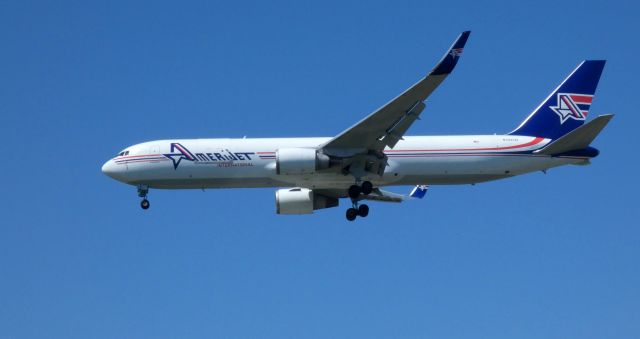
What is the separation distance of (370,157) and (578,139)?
807 centimetres

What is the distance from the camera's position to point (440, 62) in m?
36.0

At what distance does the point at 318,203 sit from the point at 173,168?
6628 mm

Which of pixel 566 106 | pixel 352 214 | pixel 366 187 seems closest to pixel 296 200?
pixel 352 214

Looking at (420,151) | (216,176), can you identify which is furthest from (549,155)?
(216,176)

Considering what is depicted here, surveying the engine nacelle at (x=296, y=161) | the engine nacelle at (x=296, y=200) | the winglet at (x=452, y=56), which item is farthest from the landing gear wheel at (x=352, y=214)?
the winglet at (x=452, y=56)

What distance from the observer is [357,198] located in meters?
42.9

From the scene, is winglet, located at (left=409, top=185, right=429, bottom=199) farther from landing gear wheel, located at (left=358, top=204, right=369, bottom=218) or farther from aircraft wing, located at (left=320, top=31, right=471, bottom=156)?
aircraft wing, located at (left=320, top=31, right=471, bottom=156)

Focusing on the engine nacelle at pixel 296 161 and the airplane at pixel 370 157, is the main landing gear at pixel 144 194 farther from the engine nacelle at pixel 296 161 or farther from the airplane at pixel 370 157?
the engine nacelle at pixel 296 161

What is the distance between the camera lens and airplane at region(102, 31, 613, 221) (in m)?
41.2

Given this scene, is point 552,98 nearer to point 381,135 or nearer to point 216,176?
point 381,135

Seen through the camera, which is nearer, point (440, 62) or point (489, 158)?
point (440, 62)

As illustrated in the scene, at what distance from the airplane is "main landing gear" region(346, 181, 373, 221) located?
4cm

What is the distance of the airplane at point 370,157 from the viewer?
4122 centimetres

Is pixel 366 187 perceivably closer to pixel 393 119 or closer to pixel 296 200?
pixel 393 119
